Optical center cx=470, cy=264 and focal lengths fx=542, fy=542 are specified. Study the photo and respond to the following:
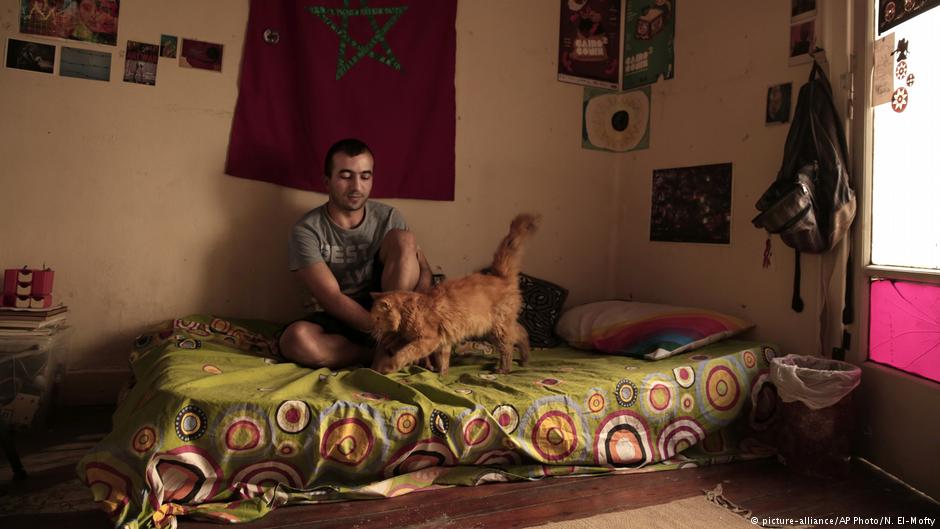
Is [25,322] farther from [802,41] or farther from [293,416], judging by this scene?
[802,41]

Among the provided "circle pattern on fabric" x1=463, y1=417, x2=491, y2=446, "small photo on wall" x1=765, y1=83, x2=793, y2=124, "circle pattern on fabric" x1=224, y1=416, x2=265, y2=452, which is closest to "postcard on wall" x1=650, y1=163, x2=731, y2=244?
"small photo on wall" x1=765, y1=83, x2=793, y2=124

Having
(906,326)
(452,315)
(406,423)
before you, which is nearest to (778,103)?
(906,326)

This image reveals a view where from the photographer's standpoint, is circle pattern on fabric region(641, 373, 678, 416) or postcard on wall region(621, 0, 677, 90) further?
postcard on wall region(621, 0, 677, 90)

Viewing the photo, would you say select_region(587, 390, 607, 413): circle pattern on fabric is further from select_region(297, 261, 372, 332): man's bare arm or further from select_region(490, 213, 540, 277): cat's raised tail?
select_region(297, 261, 372, 332): man's bare arm

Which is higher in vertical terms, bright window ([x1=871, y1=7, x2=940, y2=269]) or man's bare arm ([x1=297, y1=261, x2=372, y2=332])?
bright window ([x1=871, y1=7, x2=940, y2=269])

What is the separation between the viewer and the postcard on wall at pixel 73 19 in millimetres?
2209

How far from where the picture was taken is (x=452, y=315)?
190 cm

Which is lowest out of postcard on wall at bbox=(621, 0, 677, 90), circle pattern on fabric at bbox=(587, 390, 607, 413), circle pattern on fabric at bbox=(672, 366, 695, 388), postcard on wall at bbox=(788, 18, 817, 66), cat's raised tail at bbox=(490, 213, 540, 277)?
circle pattern on fabric at bbox=(587, 390, 607, 413)

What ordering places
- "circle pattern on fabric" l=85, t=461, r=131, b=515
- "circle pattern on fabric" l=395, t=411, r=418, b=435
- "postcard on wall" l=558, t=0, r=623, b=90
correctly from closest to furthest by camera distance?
"circle pattern on fabric" l=85, t=461, r=131, b=515, "circle pattern on fabric" l=395, t=411, r=418, b=435, "postcard on wall" l=558, t=0, r=623, b=90

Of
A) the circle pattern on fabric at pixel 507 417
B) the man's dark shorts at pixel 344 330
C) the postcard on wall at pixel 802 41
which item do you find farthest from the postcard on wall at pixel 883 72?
the man's dark shorts at pixel 344 330

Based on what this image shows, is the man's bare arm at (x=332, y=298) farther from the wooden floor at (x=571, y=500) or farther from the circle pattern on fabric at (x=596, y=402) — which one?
the circle pattern on fabric at (x=596, y=402)

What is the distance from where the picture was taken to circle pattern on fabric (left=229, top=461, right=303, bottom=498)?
1477 millimetres

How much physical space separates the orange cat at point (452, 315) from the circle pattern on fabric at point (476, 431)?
0.35 metres

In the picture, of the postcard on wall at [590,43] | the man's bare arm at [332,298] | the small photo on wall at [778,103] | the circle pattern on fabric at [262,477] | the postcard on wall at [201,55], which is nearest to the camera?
the circle pattern on fabric at [262,477]
